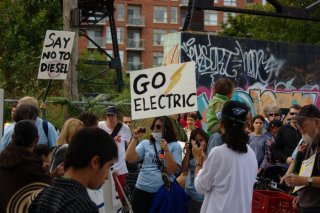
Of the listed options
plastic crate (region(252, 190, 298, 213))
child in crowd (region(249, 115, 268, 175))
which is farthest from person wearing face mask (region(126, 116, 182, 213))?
child in crowd (region(249, 115, 268, 175))

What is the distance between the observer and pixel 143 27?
94188 millimetres

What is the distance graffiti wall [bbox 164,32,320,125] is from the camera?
1488cm

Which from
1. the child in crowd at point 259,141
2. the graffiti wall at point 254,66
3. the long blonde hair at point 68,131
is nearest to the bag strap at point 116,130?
the child in crowd at point 259,141

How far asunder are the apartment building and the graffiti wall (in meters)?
75.9

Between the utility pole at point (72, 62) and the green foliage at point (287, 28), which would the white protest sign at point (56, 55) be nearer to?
the utility pole at point (72, 62)

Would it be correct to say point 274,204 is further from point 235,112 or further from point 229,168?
point 235,112

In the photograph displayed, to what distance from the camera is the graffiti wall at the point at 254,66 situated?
14.9 metres

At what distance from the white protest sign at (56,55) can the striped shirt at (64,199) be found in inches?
339

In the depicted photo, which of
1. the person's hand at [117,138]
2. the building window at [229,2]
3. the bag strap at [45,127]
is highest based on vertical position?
the building window at [229,2]

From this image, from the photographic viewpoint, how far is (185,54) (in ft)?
48.2

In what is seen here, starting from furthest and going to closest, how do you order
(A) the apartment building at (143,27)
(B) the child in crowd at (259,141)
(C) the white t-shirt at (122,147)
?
(A) the apartment building at (143,27)
(B) the child in crowd at (259,141)
(C) the white t-shirt at (122,147)

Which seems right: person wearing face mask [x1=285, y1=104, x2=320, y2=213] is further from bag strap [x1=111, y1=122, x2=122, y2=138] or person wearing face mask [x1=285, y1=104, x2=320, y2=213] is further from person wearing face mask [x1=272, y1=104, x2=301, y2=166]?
bag strap [x1=111, y1=122, x2=122, y2=138]

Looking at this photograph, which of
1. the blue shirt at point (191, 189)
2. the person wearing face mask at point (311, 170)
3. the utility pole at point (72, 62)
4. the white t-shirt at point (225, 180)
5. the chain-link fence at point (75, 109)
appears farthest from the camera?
the utility pole at point (72, 62)

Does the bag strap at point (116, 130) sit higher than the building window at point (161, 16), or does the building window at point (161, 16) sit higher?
the building window at point (161, 16)
